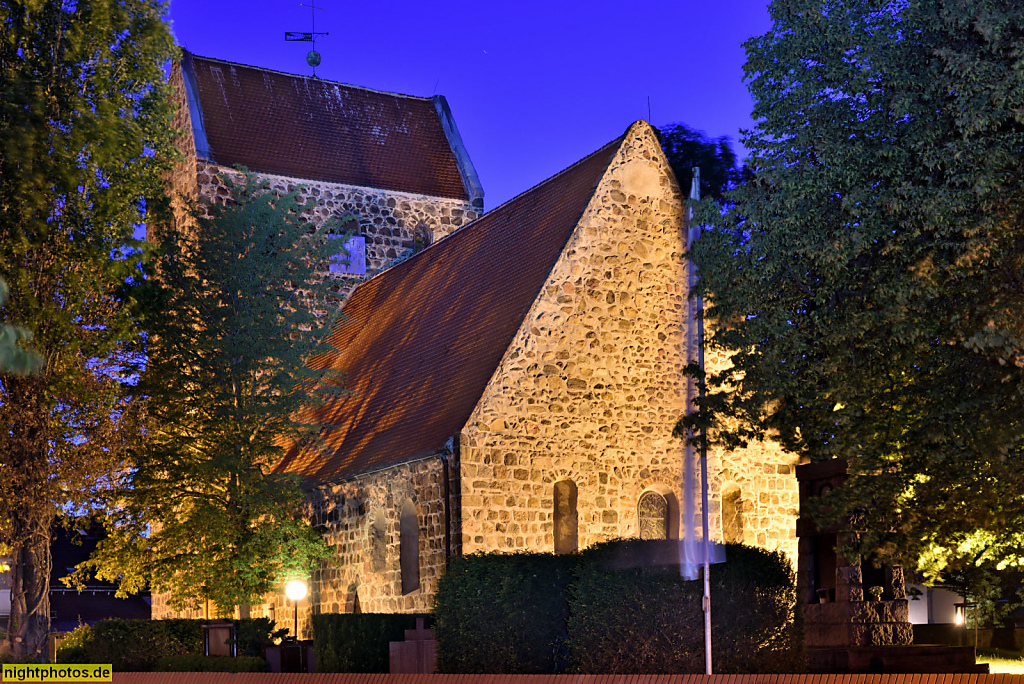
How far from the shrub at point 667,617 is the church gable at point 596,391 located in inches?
175

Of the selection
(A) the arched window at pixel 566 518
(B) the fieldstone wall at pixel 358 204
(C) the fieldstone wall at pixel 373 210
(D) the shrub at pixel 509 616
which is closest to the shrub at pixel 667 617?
(D) the shrub at pixel 509 616

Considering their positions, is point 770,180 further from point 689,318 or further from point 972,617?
point 972,617

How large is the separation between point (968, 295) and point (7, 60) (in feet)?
57.3

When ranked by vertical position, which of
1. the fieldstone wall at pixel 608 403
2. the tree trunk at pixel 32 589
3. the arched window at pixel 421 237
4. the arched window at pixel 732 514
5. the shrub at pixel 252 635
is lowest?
the shrub at pixel 252 635

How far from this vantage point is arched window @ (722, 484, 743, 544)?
73.6ft

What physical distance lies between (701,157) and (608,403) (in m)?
9.88

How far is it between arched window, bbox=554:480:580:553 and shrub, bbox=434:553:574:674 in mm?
3865

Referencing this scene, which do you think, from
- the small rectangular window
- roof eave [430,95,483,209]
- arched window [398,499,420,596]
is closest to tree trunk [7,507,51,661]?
arched window [398,499,420,596]

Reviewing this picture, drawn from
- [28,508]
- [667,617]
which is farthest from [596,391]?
[28,508]

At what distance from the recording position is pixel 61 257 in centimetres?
2197

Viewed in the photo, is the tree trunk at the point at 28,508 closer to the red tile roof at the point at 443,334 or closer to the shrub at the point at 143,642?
the shrub at the point at 143,642

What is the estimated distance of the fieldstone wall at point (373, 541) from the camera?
2038 cm

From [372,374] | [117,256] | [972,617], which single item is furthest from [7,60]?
[972,617]

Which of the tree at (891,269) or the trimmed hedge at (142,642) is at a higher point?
the tree at (891,269)
